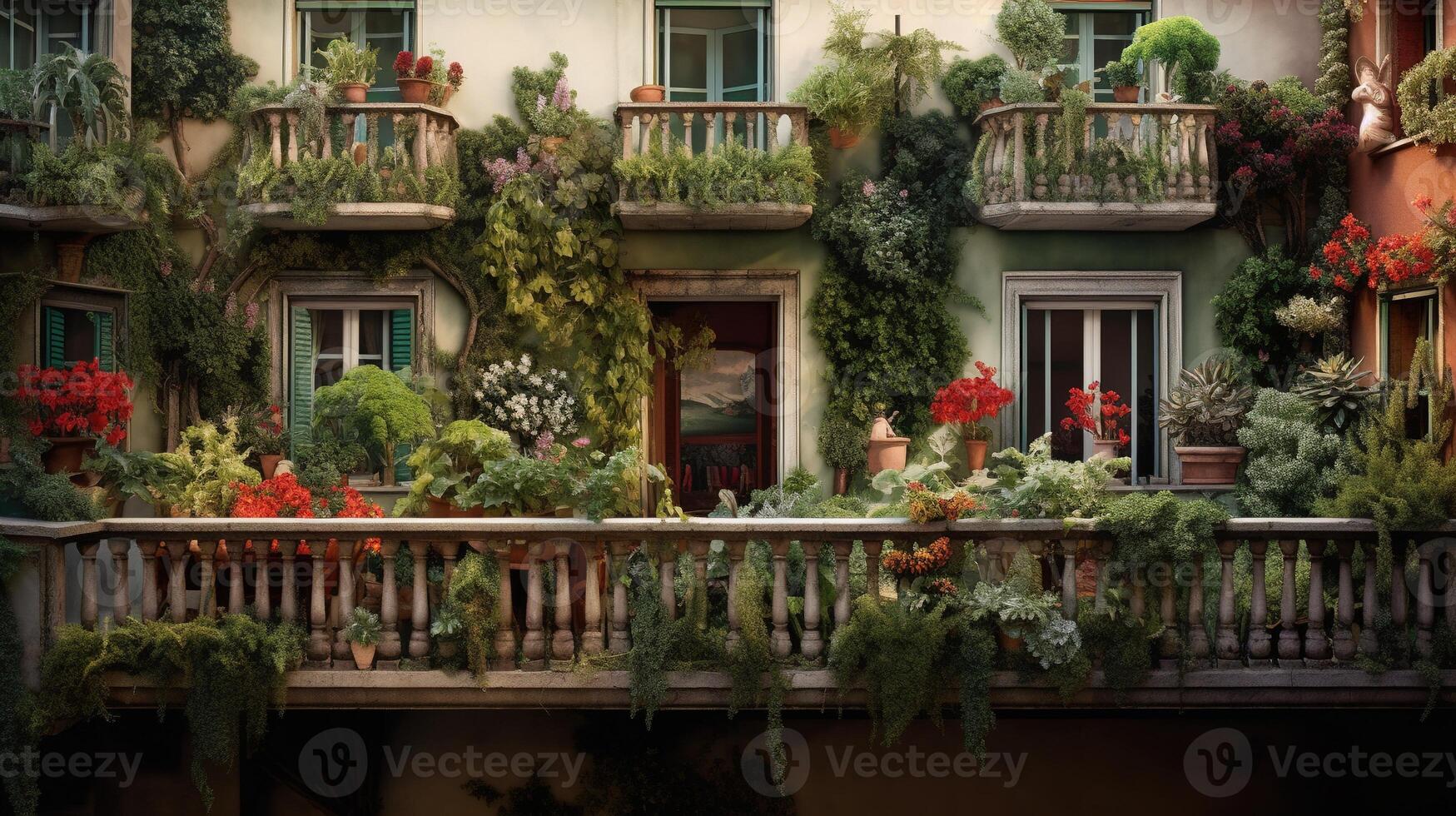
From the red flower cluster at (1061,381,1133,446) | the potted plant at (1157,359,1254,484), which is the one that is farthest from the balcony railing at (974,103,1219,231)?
the red flower cluster at (1061,381,1133,446)

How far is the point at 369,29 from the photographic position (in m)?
10.9

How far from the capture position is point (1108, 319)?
10.9 m

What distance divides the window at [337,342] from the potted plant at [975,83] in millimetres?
4847

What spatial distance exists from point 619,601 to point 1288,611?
360cm

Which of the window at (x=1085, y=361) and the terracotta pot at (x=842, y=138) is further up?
the terracotta pot at (x=842, y=138)

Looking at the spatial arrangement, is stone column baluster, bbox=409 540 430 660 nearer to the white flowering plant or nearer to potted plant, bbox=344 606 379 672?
potted plant, bbox=344 606 379 672

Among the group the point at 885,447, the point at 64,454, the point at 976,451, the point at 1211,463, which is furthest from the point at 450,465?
the point at 1211,463

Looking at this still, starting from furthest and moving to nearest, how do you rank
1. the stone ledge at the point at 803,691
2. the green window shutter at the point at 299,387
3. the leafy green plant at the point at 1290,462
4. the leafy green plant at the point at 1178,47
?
the green window shutter at the point at 299,387 < the leafy green plant at the point at 1178,47 < the leafy green plant at the point at 1290,462 < the stone ledge at the point at 803,691

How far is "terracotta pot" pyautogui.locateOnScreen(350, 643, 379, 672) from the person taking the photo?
22.3 ft

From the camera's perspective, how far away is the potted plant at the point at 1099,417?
10.1 m

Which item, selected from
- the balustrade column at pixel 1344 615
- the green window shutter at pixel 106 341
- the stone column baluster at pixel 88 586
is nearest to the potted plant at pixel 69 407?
the green window shutter at pixel 106 341

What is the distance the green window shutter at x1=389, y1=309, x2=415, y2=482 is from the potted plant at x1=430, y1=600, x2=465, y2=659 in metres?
4.07

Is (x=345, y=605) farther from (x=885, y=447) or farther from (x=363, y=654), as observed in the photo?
(x=885, y=447)

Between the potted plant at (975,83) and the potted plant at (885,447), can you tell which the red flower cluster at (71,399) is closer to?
the potted plant at (885,447)
